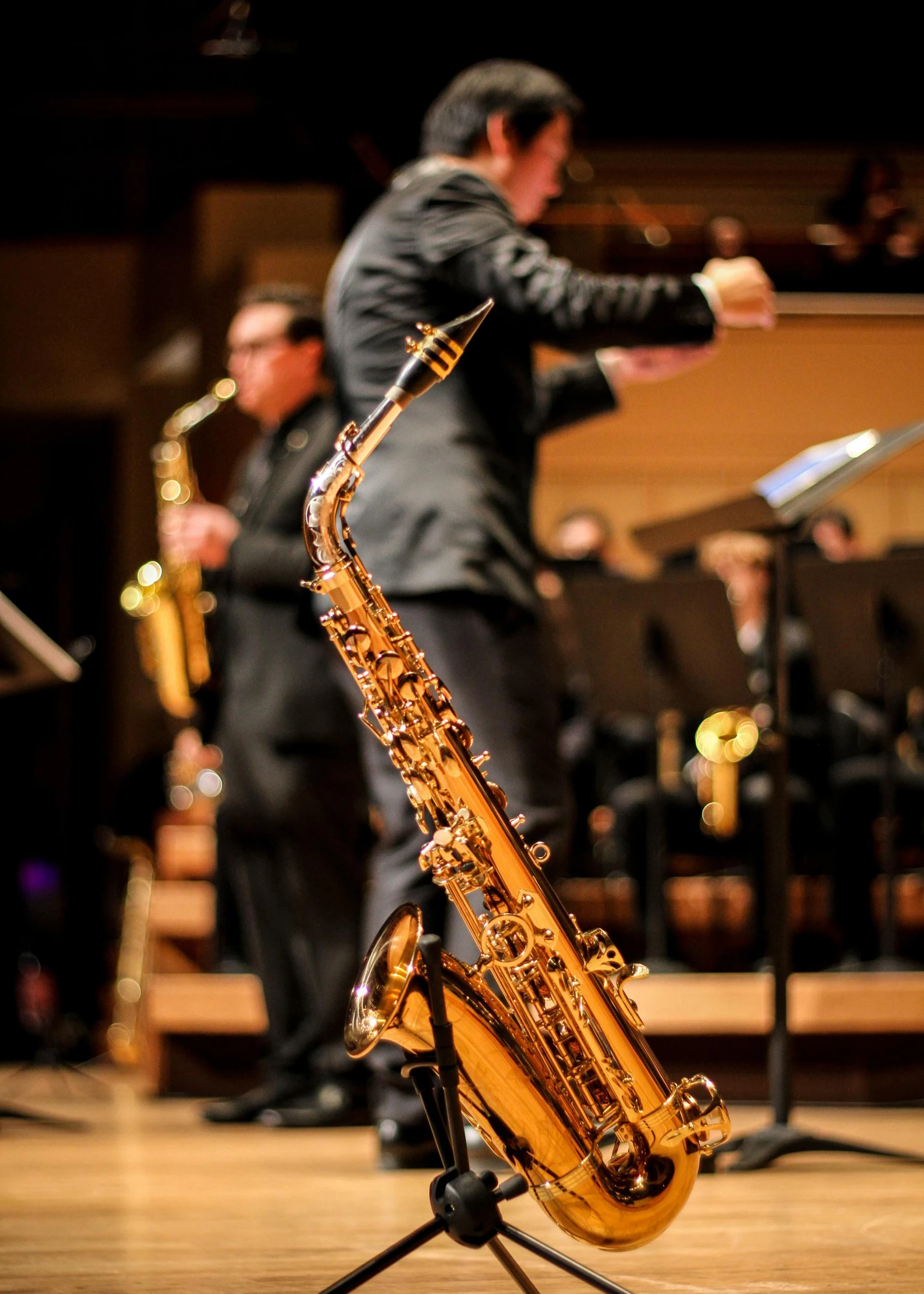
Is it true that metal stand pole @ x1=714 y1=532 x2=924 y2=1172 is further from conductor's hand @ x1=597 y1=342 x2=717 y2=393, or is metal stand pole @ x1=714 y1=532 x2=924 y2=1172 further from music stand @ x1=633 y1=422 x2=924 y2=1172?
conductor's hand @ x1=597 y1=342 x2=717 y2=393

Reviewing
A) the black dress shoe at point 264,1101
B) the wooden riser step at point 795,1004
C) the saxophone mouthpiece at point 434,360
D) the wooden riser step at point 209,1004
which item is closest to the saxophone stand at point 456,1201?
the saxophone mouthpiece at point 434,360

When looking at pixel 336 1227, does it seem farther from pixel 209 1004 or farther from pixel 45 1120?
pixel 209 1004

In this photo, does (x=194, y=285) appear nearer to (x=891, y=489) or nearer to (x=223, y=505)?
(x=223, y=505)

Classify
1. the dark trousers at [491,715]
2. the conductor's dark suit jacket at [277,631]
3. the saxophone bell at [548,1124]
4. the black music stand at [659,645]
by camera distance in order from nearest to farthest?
the saxophone bell at [548,1124] → the dark trousers at [491,715] → the conductor's dark suit jacket at [277,631] → the black music stand at [659,645]

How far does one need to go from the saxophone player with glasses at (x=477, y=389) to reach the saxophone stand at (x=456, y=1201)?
90 cm

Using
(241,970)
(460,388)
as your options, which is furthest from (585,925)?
(460,388)

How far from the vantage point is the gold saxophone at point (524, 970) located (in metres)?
1.89

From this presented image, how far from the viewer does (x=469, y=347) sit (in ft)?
9.10

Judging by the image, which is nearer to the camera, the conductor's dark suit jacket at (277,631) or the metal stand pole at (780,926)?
the metal stand pole at (780,926)

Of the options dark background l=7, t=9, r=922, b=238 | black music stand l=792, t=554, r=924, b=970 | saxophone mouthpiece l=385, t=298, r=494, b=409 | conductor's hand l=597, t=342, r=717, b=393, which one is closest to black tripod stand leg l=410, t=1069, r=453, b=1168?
saxophone mouthpiece l=385, t=298, r=494, b=409

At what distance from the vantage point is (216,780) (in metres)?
5.70

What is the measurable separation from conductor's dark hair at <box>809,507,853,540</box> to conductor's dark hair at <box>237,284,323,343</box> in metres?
2.59

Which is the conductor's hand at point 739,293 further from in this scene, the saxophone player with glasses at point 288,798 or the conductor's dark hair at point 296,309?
the conductor's dark hair at point 296,309

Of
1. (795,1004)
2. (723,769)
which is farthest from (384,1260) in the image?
(723,769)
